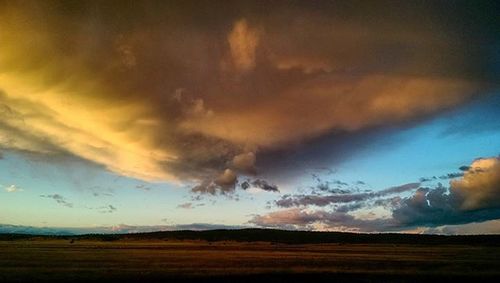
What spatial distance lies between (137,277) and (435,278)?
122ft

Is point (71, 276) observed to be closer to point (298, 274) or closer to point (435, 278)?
point (298, 274)

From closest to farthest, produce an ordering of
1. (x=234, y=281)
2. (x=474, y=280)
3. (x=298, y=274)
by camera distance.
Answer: (x=234, y=281) → (x=474, y=280) → (x=298, y=274)

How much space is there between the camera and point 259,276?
5088cm

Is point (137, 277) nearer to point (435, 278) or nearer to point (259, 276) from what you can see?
point (259, 276)

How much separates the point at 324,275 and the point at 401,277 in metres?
9.89

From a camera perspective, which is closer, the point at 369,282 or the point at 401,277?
the point at 369,282

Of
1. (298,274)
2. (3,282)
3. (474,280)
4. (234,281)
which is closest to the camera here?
(3,282)

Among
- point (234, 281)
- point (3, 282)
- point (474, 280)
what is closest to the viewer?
point (3, 282)

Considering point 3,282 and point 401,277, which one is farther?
point 401,277

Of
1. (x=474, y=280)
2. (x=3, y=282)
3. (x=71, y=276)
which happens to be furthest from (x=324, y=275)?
(x=3, y=282)

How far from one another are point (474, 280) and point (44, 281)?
162ft

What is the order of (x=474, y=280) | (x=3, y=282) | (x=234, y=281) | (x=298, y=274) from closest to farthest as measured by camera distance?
(x=3, y=282) < (x=234, y=281) < (x=474, y=280) < (x=298, y=274)

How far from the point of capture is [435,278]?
5234 cm

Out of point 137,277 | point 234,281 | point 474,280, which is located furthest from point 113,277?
point 474,280
